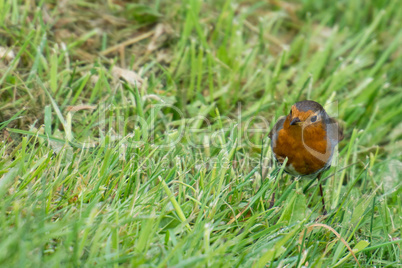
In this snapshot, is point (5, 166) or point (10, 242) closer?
point (10, 242)

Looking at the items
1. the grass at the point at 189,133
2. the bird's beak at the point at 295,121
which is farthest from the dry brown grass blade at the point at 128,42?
the bird's beak at the point at 295,121

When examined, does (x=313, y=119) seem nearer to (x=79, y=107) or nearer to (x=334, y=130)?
(x=334, y=130)

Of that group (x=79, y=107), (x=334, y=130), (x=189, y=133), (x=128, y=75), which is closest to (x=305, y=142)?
(x=334, y=130)

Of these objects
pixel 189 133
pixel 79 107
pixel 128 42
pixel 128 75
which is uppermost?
pixel 128 42

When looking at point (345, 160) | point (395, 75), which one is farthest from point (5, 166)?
point (395, 75)

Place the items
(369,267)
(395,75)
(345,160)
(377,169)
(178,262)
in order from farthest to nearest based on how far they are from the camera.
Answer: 1. (395,75)
2. (377,169)
3. (345,160)
4. (369,267)
5. (178,262)

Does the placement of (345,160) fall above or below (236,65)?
below

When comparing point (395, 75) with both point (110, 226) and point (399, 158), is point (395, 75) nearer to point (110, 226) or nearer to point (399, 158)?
point (399, 158)

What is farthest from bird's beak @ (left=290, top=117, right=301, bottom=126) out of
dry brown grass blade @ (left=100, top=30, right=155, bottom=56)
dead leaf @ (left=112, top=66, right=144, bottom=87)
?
dry brown grass blade @ (left=100, top=30, right=155, bottom=56)
